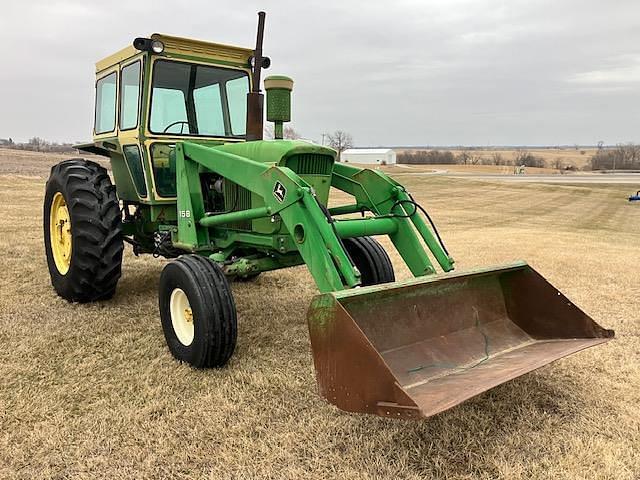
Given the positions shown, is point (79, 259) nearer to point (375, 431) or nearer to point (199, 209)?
point (199, 209)

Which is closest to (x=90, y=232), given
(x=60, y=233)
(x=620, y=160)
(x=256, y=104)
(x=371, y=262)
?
(x=60, y=233)

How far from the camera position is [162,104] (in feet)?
17.0

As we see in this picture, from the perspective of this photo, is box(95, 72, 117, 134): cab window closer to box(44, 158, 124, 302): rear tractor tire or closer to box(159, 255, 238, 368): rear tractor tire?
box(44, 158, 124, 302): rear tractor tire

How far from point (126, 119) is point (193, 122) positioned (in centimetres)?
63

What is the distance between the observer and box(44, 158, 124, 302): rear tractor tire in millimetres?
5066

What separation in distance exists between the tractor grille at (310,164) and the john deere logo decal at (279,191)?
16.3 inches

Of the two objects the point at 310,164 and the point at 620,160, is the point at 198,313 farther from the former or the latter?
the point at 620,160

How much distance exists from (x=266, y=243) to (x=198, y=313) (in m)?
0.84

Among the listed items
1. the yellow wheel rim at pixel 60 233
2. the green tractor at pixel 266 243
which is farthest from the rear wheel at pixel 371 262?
the yellow wheel rim at pixel 60 233

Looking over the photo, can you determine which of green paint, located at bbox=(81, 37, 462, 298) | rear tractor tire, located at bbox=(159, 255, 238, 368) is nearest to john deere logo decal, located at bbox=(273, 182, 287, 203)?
green paint, located at bbox=(81, 37, 462, 298)

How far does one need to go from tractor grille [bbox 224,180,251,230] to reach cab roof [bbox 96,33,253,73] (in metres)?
1.34

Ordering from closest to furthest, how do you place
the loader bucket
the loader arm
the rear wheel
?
the loader bucket → the loader arm → the rear wheel

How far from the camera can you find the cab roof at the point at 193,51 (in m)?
5.00

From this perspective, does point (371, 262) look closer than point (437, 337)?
No
